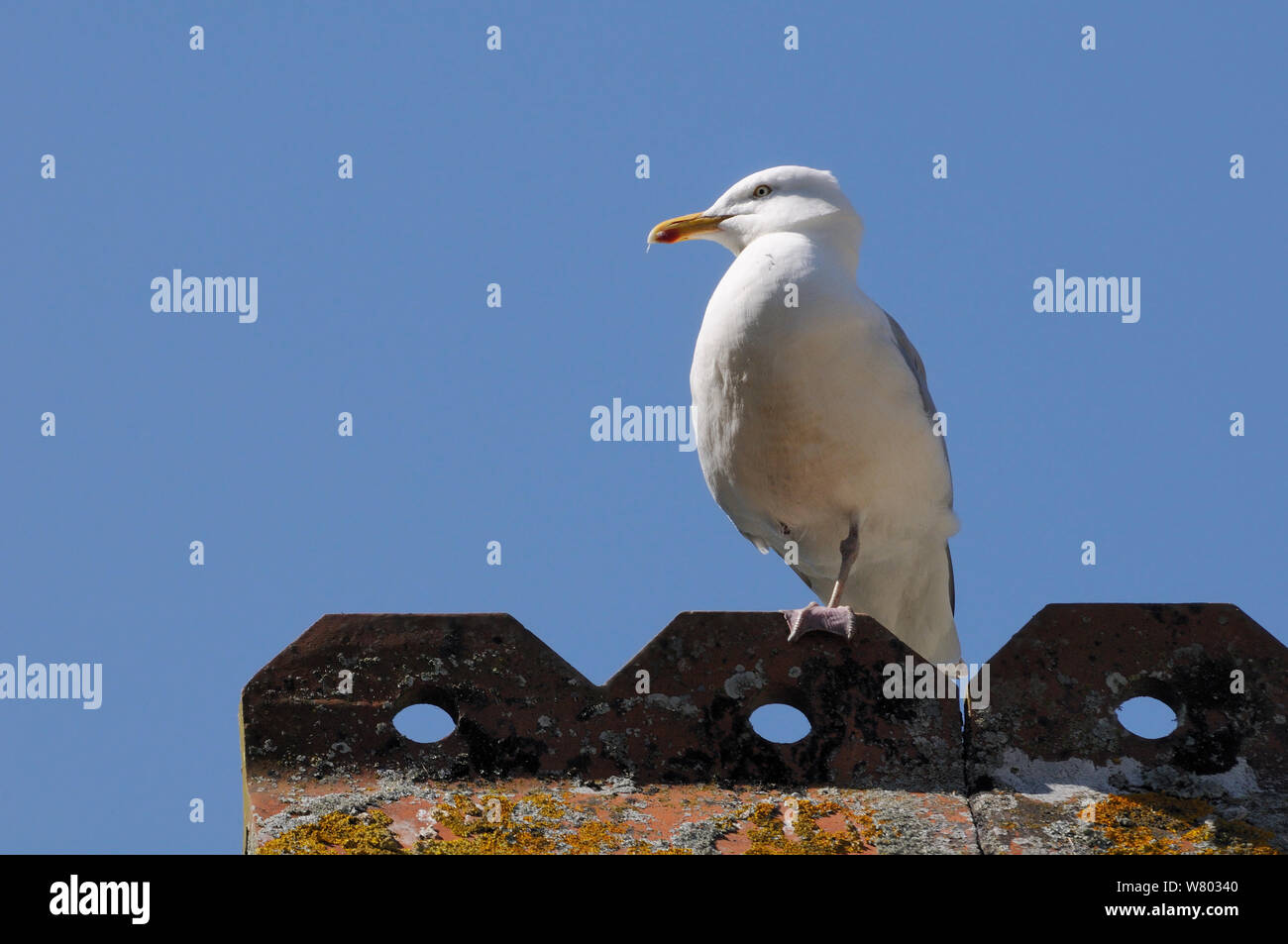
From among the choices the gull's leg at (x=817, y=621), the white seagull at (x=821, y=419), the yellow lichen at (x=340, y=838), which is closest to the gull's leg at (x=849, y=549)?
the white seagull at (x=821, y=419)

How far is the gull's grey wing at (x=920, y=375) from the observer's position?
9.00 metres

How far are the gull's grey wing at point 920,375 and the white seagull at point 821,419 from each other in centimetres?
1

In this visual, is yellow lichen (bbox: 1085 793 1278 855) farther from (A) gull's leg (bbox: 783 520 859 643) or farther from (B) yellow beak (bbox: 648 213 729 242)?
(B) yellow beak (bbox: 648 213 729 242)

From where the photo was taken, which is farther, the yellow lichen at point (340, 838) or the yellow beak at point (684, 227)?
the yellow beak at point (684, 227)

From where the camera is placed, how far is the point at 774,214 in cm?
947

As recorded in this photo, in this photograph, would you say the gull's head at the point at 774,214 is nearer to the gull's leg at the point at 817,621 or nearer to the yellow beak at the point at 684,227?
the yellow beak at the point at 684,227

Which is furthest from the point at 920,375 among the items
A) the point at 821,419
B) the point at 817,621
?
the point at 817,621

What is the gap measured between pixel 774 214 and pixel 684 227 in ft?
1.77

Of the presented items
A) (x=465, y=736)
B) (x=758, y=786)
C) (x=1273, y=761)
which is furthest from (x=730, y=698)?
(x=1273, y=761)

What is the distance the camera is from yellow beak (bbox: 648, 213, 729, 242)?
970cm

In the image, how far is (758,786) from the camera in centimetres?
656
